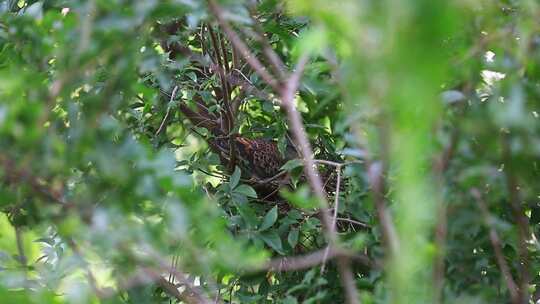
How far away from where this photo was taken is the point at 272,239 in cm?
151

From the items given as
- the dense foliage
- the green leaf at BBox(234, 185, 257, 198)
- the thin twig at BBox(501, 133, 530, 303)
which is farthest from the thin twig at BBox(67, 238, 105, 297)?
the green leaf at BBox(234, 185, 257, 198)

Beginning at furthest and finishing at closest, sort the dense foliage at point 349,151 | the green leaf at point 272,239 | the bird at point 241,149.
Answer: the bird at point 241,149, the green leaf at point 272,239, the dense foliage at point 349,151

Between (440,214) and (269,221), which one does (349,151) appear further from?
(269,221)

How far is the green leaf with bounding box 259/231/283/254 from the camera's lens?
4.87 feet

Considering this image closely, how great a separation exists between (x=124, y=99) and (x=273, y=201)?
37.1 inches

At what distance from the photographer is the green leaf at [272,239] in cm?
149

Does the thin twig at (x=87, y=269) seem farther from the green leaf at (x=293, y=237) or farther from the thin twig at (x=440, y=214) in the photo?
the green leaf at (x=293, y=237)

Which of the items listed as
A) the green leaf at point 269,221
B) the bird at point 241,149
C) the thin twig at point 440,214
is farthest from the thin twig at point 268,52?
the bird at point 241,149

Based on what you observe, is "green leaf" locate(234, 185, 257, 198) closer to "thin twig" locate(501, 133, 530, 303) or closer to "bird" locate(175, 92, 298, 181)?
"bird" locate(175, 92, 298, 181)

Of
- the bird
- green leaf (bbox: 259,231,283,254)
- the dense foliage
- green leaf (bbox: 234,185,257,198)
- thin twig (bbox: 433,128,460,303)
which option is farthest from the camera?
the bird

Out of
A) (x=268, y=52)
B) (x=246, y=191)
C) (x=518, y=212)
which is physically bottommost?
(x=518, y=212)

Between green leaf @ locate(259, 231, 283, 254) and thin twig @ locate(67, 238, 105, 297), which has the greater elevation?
thin twig @ locate(67, 238, 105, 297)

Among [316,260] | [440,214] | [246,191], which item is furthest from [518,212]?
[246,191]

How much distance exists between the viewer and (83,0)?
88cm
